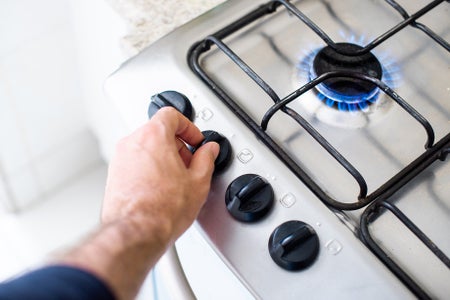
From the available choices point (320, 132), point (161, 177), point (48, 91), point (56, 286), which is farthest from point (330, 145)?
point (48, 91)

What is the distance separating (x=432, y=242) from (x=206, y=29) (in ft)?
1.05

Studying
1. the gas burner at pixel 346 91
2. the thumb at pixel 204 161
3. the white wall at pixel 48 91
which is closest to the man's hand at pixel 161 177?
the thumb at pixel 204 161

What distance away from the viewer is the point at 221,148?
0.54 meters

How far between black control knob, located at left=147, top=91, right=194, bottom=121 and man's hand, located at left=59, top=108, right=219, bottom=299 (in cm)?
3

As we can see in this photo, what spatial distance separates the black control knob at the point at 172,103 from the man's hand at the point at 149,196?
0.03 meters

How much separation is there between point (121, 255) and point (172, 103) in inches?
6.9

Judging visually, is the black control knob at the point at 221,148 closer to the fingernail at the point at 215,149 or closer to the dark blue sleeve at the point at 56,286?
the fingernail at the point at 215,149

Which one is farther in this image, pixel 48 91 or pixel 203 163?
pixel 48 91

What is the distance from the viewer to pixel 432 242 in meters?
0.49

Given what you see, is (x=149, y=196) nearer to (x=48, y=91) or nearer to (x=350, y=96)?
(x=350, y=96)

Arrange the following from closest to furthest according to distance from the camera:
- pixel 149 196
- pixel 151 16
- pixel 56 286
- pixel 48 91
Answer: pixel 56 286
pixel 149 196
pixel 151 16
pixel 48 91

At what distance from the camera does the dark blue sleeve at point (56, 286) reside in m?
0.39

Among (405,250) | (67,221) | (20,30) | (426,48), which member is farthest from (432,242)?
(67,221)

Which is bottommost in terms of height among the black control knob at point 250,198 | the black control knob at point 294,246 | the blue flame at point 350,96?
the black control knob at point 294,246
